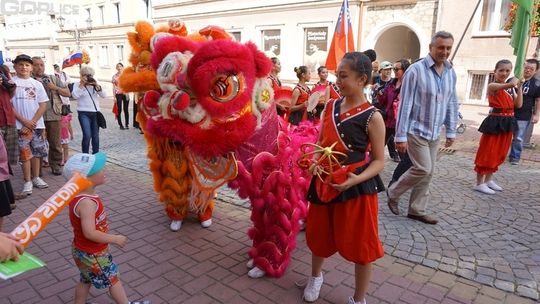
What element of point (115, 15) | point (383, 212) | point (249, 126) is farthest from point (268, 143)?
point (115, 15)

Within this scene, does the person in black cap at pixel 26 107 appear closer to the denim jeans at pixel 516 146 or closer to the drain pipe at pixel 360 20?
the denim jeans at pixel 516 146

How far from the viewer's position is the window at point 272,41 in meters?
18.1

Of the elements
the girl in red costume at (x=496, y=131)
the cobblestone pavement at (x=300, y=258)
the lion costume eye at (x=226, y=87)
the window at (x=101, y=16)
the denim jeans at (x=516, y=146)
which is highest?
the window at (x=101, y=16)

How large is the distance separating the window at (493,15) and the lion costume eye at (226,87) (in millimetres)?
13204

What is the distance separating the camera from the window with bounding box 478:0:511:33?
12.6 m

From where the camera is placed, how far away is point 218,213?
4.62 meters

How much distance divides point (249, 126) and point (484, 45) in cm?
1311

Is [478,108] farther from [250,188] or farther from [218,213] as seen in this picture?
[250,188]

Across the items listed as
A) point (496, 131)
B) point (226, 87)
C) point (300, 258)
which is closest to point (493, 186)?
point (496, 131)

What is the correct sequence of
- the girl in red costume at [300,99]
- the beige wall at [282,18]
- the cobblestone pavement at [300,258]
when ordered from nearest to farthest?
the cobblestone pavement at [300,258], the girl in red costume at [300,99], the beige wall at [282,18]

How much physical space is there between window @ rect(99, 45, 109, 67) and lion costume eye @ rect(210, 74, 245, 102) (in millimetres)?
28520

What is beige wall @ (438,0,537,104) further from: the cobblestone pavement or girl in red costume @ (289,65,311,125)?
girl in red costume @ (289,65,311,125)

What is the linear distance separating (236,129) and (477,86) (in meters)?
13.5

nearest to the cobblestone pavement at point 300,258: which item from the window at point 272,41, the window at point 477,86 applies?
the window at point 477,86
